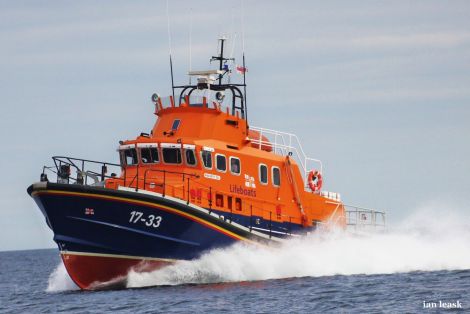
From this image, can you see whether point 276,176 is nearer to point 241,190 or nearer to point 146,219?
point 241,190

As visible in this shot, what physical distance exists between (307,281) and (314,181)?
A: 13.5ft

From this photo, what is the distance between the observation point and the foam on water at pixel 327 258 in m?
23.4

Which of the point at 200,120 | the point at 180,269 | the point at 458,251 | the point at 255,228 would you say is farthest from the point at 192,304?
the point at 458,251

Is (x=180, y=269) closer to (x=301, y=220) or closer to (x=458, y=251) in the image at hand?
(x=301, y=220)

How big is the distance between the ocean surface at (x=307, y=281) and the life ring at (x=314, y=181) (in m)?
1.42

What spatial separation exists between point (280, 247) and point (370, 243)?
4.33 m

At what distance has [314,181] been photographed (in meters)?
27.7

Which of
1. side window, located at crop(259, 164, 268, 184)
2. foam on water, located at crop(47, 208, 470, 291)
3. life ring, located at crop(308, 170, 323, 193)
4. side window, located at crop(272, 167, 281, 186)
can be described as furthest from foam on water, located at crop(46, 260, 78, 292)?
life ring, located at crop(308, 170, 323, 193)

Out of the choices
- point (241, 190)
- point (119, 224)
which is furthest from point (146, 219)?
point (241, 190)

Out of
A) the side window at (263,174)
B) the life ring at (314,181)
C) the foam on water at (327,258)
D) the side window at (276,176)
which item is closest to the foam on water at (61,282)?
the foam on water at (327,258)

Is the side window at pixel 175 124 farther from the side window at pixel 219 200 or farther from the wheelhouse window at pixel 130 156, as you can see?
the side window at pixel 219 200

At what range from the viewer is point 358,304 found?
65.8 feet

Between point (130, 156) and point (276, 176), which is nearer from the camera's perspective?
point (130, 156)

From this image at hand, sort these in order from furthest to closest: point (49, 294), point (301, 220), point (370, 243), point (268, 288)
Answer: point (370, 243)
point (301, 220)
point (49, 294)
point (268, 288)
